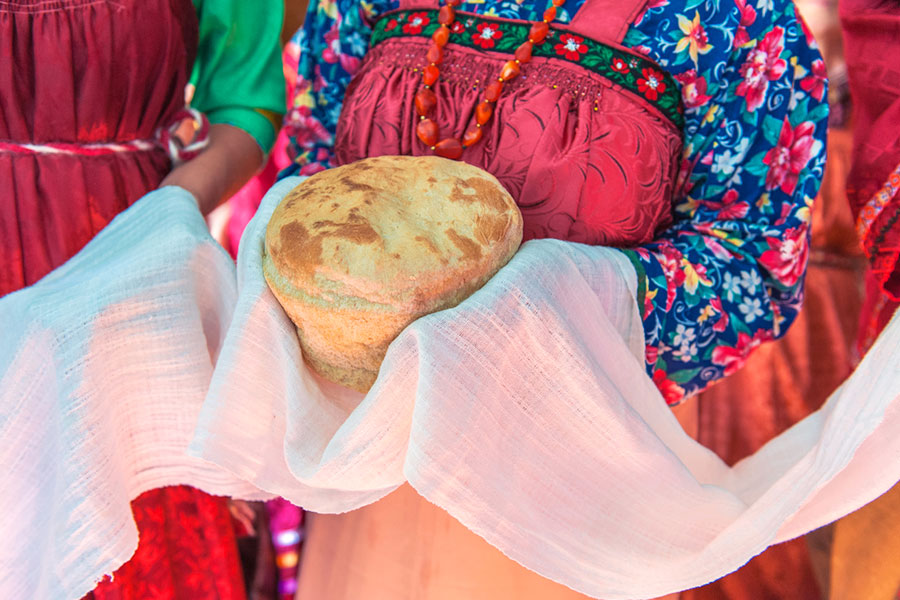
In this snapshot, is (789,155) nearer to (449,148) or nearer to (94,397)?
(449,148)

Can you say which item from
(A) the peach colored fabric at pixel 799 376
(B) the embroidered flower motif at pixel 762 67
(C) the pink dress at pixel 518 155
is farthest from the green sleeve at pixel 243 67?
(A) the peach colored fabric at pixel 799 376

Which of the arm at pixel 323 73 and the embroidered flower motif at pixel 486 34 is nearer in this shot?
the embroidered flower motif at pixel 486 34

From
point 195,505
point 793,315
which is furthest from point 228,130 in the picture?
point 793,315

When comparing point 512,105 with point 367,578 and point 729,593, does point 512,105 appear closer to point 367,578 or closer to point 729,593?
point 367,578

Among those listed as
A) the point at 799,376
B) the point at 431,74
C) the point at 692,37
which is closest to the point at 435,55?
the point at 431,74

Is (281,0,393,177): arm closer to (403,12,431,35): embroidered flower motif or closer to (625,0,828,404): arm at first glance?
(403,12,431,35): embroidered flower motif

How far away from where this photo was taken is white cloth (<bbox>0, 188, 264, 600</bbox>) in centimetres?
55

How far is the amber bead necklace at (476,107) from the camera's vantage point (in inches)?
25.3

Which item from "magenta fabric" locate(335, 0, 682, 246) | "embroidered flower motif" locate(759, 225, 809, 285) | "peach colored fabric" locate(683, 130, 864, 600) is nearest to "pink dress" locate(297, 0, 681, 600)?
"magenta fabric" locate(335, 0, 682, 246)

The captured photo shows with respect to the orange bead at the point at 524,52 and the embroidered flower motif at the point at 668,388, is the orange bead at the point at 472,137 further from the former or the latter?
the embroidered flower motif at the point at 668,388

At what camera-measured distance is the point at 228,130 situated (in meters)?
0.84

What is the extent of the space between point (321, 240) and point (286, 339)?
0.10 m

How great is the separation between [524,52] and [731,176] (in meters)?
0.23

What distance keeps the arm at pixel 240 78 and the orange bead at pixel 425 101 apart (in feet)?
0.90
